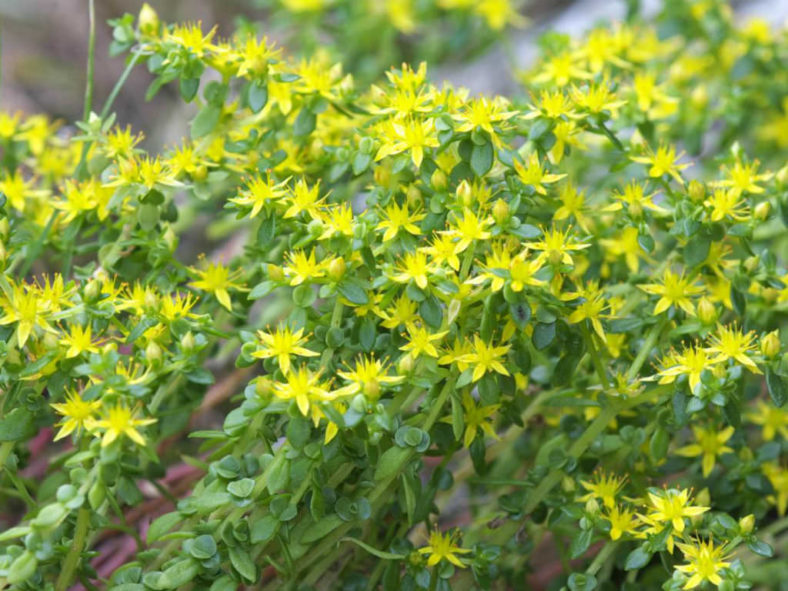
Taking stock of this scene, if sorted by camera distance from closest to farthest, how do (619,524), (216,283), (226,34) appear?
(619,524) < (216,283) < (226,34)

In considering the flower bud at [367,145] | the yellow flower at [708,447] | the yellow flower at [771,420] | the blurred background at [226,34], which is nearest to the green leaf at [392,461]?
the flower bud at [367,145]

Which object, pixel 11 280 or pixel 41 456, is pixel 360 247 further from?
pixel 41 456

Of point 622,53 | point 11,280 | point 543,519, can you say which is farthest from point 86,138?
point 622,53

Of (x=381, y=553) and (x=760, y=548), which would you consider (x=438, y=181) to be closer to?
(x=381, y=553)

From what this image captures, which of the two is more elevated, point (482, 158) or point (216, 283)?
point (482, 158)

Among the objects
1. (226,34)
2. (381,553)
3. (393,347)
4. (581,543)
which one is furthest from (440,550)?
(226,34)

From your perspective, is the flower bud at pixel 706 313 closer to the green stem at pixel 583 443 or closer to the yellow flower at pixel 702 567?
the green stem at pixel 583 443

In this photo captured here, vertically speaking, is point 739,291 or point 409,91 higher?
point 409,91
